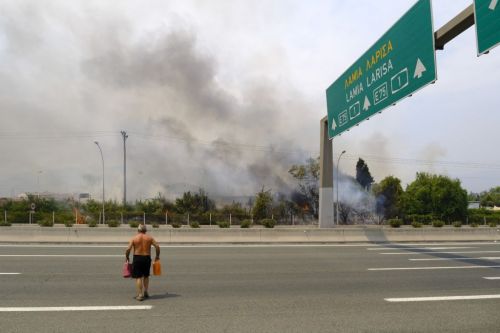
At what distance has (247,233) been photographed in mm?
20406

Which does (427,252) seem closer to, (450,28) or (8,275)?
(450,28)

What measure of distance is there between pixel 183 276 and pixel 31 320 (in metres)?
4.43

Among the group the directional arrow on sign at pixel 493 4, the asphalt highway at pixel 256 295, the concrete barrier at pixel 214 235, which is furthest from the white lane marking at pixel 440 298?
the concrete barrier at pixel 214 235

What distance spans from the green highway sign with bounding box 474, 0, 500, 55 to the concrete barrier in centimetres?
1224

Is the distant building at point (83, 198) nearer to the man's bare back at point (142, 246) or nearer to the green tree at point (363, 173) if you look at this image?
the green tree at point (363, 173)

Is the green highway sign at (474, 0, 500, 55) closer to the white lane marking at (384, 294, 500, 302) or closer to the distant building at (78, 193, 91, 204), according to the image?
the white lane marking at (384, 294, 500, 302)

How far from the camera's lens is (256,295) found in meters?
8.30

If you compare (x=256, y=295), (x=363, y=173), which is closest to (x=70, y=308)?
(x=256, y=295)

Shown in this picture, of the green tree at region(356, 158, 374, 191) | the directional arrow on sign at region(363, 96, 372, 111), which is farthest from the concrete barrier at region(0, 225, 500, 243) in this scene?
the green tree at region(356, 158, 374, 191)

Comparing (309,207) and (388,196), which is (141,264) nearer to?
(309,207)

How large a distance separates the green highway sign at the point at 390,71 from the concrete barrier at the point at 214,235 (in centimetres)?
527

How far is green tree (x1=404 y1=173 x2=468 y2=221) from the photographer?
185 ft

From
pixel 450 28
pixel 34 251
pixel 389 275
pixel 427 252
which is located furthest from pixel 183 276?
pixel 427 252

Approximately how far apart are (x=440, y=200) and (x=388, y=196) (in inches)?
277
